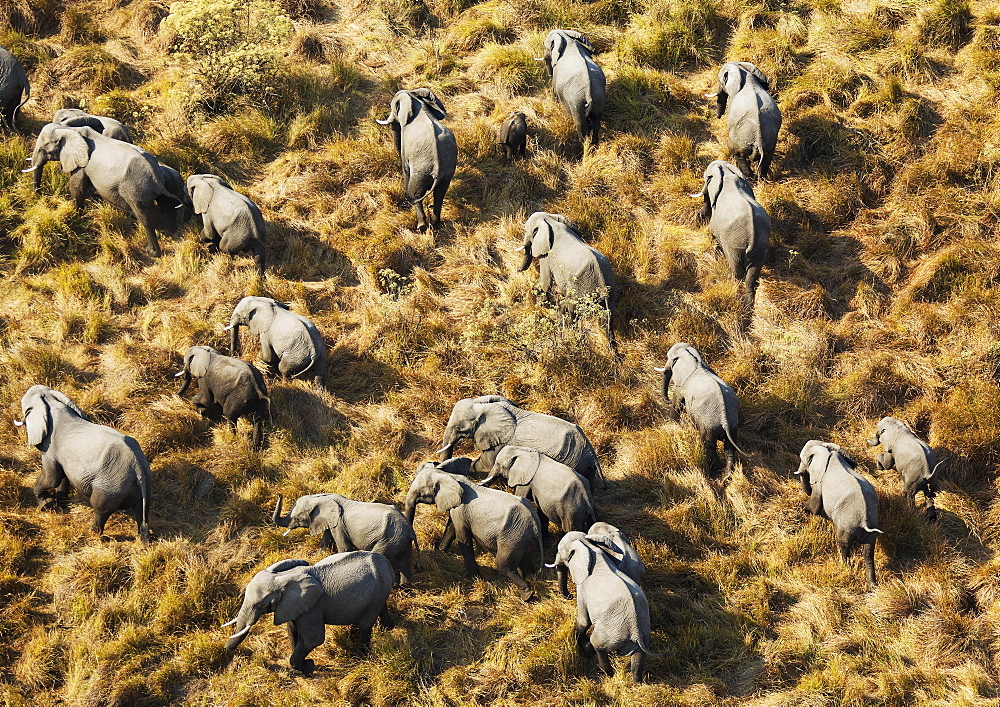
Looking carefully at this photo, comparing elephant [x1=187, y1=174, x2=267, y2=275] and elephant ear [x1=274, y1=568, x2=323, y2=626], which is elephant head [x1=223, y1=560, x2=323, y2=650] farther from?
elephant [x1=187, y1=174, x2=267, y2=275]

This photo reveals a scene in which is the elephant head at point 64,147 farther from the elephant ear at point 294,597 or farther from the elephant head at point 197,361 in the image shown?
the elephant ear at point 294,597

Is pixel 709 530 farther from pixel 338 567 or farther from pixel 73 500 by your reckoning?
pixel 73 500

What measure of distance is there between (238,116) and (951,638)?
11785 mm

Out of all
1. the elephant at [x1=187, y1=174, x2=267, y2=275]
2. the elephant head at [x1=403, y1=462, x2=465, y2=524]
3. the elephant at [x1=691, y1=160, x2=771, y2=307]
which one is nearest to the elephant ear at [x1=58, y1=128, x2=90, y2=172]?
the elephant at [x1=187, y1=174, x2=267, y2=275]

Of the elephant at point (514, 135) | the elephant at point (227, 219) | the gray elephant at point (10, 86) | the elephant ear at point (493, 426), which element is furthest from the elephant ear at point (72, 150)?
the elephant ear at point (493, 426)

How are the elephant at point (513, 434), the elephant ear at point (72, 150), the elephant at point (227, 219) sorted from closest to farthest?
1. the elephant at point (513, 434)
2. the elephant at point (227, 219)
3. the elephant ear at point (72, 150)

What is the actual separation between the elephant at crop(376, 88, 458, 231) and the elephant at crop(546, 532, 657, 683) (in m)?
6.06

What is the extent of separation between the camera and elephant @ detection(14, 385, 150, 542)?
372 inches

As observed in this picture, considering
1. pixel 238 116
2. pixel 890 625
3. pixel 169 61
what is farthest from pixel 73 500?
pixel 169 61

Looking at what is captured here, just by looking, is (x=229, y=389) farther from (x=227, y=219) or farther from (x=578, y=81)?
(x=578, y=81)

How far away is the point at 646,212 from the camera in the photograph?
45.2ft

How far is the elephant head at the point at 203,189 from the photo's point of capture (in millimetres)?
12750

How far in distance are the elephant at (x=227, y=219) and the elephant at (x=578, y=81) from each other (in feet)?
16.0

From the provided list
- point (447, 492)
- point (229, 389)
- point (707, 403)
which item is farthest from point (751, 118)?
point (229, 389)
